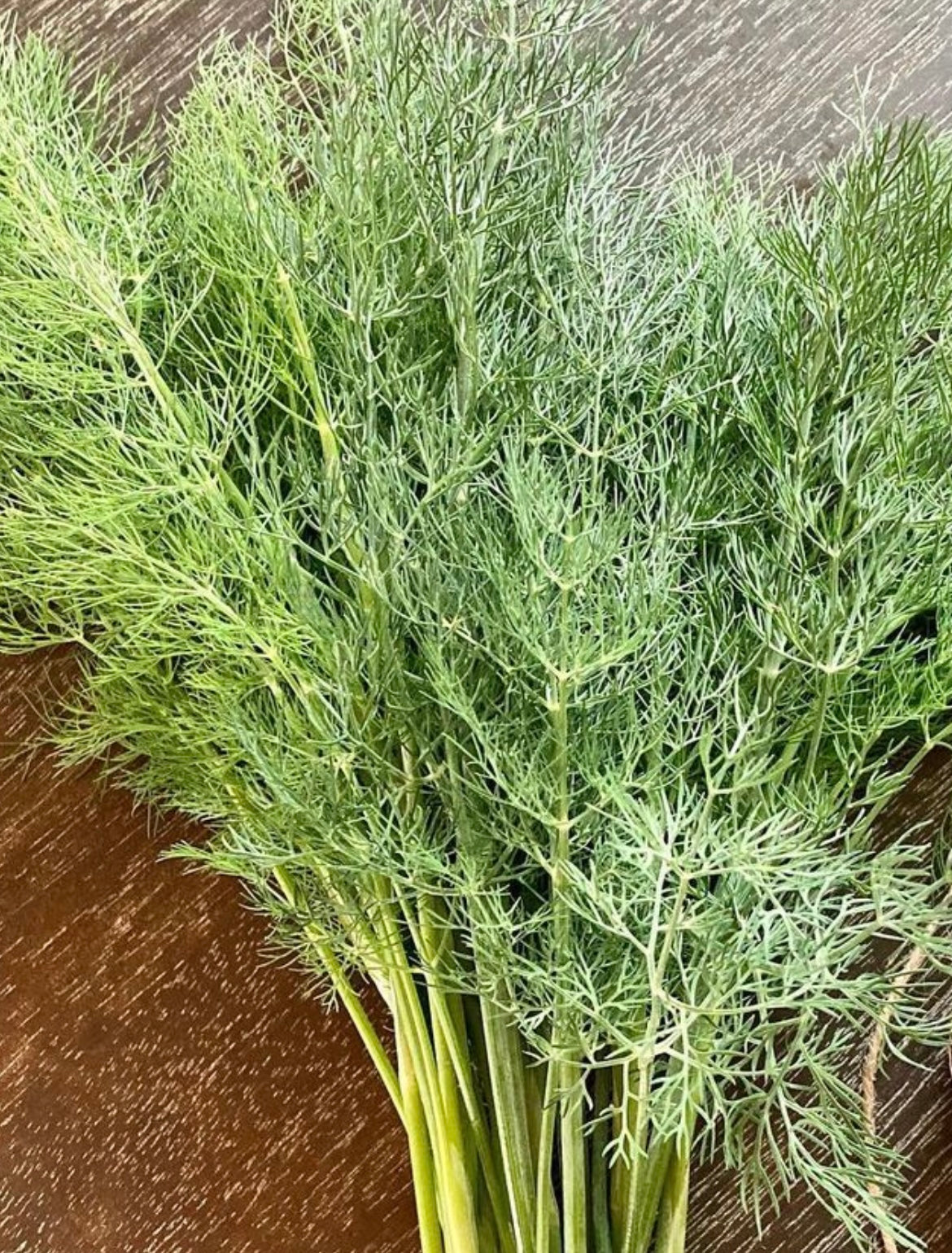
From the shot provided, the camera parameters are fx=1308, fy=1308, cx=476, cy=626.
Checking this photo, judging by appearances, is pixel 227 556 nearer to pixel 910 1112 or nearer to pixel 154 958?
pixel 154 958

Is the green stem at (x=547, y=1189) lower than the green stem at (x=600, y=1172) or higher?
higher

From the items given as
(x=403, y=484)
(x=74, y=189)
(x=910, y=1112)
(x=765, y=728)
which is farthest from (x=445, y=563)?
(x=910, y=1112)

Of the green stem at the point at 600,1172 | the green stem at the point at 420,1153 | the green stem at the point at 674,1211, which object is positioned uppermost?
the green stem at the point at 420,1153

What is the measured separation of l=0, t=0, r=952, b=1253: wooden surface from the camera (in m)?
0.82

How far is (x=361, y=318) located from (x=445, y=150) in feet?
0.30

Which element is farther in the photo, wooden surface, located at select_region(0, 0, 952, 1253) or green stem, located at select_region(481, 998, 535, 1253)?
wooden surface, located at select_region(0, 0, 952, 1253)

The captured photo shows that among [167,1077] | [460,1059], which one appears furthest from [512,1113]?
[167,1077]

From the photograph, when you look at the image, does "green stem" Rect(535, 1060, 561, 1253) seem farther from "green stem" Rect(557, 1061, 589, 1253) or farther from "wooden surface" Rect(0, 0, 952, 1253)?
"wooden surface" Rect(0, 0, 952, 1253)

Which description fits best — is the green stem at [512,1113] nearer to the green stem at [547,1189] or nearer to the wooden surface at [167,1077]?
Result: the green stem at [547,1189]

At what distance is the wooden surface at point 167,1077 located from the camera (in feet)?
2.70

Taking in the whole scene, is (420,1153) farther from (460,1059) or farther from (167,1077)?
(167,1077)

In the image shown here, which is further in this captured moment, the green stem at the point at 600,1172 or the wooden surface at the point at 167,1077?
the wooden surface at the point at 167,1077

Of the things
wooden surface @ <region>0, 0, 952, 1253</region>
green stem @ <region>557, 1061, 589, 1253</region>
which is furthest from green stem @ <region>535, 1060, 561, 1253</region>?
wooden surface @ <region>0, 0, 952, 1253</region>

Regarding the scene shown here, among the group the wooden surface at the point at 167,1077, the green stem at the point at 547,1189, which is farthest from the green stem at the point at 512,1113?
the wooden surface at the point at 167,1077
